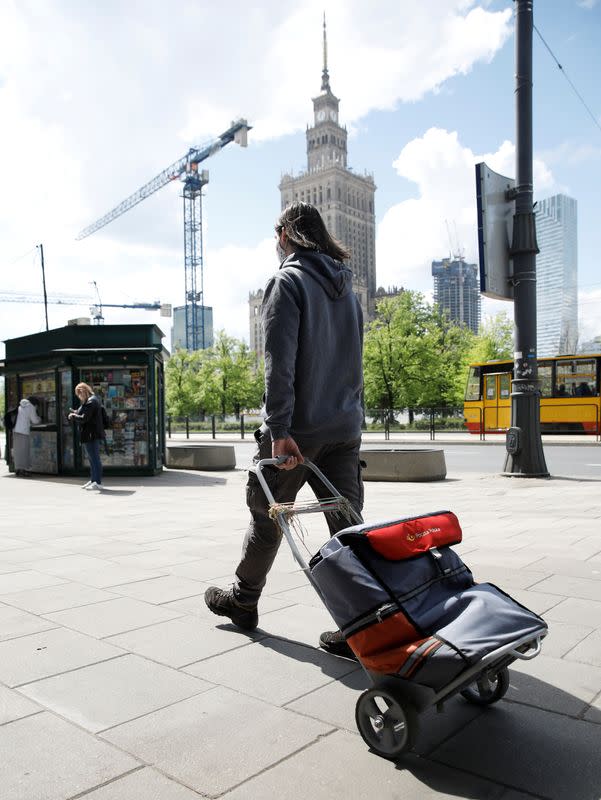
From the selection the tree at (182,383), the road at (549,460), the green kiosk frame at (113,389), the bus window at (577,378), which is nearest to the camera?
the green kiosk frame at (113,389)

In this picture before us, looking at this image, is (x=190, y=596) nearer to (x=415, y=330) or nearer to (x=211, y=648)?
(x=211, y=648)

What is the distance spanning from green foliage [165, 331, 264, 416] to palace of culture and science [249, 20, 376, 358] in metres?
83.3

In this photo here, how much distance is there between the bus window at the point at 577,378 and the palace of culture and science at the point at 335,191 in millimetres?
117384

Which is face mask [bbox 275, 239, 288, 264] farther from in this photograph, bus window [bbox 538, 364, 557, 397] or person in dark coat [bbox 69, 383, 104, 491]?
bus window [bbox 538, 364, 557, 397]

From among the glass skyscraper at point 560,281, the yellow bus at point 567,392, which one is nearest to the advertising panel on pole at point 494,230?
the yellow bus at point 567,392

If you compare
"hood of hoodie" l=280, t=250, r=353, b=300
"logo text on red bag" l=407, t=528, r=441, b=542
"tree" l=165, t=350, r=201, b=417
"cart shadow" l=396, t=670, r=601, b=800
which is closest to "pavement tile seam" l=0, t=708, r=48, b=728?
"cart shadow" l=396, t=670, r=601, b=800

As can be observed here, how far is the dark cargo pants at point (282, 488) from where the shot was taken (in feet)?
10.5

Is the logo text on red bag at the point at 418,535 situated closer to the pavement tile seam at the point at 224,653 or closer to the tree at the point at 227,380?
the pavement tile seam at the point at 224,653

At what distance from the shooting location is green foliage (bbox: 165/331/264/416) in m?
55.4

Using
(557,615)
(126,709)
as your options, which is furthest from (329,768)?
(557,615)

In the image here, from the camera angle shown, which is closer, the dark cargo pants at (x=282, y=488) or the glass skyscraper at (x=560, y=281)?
the dark cargo pants at (x=282, y=488)

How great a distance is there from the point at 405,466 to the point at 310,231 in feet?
29.4

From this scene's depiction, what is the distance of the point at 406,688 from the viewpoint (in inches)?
87.0

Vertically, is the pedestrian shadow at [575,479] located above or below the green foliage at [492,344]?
below
